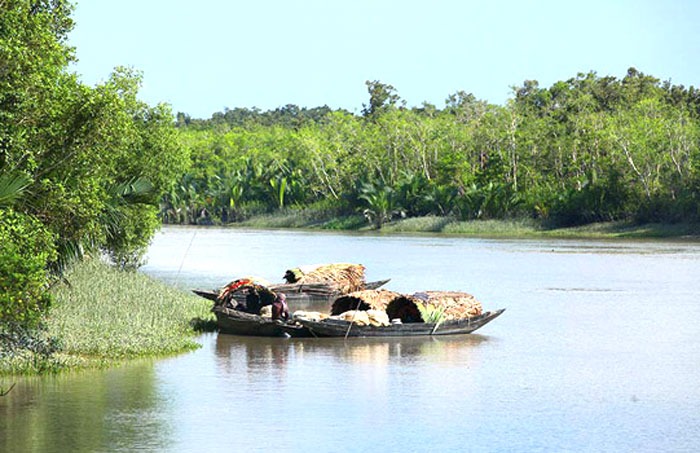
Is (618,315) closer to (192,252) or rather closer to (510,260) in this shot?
(510,260)

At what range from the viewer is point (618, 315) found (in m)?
30.2

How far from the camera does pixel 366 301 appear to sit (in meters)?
24.6

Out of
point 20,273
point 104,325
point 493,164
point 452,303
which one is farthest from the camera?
point 493,164

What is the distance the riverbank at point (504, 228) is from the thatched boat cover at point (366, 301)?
138 ft

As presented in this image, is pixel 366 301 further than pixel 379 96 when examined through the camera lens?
No

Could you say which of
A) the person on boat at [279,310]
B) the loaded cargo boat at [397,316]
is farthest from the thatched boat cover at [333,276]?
the person on boat at [279,310]

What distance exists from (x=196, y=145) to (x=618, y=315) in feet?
242

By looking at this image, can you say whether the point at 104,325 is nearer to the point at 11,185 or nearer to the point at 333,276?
the point at 11,185

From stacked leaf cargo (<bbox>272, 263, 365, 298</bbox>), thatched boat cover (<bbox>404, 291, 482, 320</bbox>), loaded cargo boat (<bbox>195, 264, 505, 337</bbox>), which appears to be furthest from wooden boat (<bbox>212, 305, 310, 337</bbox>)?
stacked leaf cargo (<bbox>272, 263, 365, 298</bbox>)

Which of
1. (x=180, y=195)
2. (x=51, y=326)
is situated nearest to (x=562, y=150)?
(x=180, y=195)

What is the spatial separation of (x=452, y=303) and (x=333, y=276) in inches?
308

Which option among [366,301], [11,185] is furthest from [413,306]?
[11,185]

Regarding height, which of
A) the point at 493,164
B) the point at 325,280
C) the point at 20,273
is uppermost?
the point at 493,164

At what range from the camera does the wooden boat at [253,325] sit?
23.5 m
